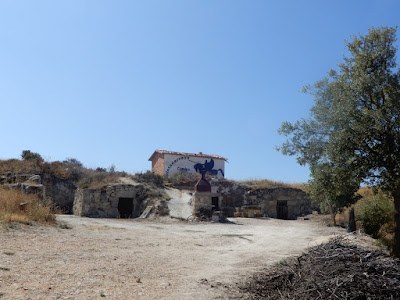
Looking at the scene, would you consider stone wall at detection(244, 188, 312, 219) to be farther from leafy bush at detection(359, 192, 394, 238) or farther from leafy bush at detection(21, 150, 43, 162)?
leafy bush at detection(21, 150, 43, 162)

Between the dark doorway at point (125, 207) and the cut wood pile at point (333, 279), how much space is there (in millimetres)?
16700

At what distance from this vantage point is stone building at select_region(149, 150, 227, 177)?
37000mm

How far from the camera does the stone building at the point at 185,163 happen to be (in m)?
37.0

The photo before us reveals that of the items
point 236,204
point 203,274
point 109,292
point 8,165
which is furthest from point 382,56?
point 8,165

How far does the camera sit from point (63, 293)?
4.65 m

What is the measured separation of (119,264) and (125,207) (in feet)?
53.3

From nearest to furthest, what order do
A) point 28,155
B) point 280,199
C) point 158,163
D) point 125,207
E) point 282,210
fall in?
point 125,207 → point 280,199 → point 282,210 → point 28,155 → point 158,163

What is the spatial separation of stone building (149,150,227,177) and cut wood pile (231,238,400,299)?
2957cm

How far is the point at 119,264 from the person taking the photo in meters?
6.65

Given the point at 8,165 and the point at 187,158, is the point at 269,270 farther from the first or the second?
the point at 187,158

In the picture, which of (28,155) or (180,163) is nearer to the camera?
(28,155)

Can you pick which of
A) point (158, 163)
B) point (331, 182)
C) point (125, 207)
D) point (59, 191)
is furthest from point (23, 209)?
point (158, 163)

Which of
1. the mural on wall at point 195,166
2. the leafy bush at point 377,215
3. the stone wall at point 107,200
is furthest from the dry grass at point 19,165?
the leafy bush at point 377,215

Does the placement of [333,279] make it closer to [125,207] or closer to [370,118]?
[370,118]
